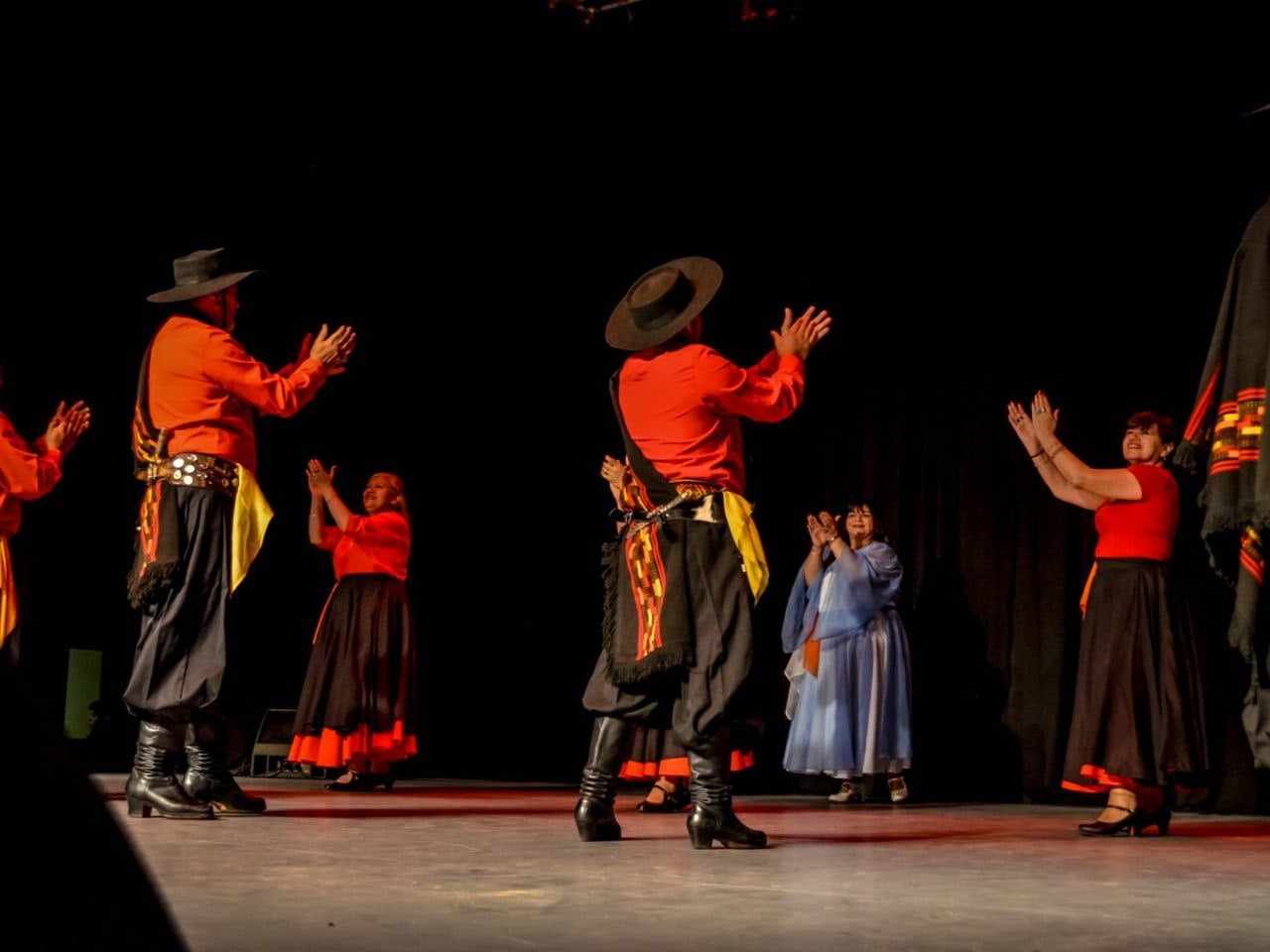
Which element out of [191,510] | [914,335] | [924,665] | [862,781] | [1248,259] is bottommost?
[862,781]

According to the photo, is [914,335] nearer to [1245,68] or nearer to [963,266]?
[963,266]

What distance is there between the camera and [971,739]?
7176mm

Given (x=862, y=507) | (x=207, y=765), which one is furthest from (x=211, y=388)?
(x=862, y=507)

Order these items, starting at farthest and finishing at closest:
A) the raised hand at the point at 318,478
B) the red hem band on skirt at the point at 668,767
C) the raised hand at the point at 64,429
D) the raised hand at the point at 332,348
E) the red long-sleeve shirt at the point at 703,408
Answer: the raised hand at the point at 318,478, the red hem band on skirt at the point at 668,767, the raised hand at the point at 64,429, the raised hand at the point at 332,348, the red long-sleeve shirt at the point at 703,408

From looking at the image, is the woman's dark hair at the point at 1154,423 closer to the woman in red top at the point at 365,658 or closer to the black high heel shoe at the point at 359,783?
the woman in red top at the point at 365,658

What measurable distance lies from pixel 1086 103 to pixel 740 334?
6.91 feet

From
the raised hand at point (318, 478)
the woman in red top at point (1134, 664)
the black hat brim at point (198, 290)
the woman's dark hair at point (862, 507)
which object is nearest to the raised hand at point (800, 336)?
the woman in red top at point (1134, 664)

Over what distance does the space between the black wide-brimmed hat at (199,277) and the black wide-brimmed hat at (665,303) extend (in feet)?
4.09

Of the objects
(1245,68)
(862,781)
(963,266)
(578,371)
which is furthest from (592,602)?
(1245,68)

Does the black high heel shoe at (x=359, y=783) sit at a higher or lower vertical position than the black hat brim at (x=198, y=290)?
lower

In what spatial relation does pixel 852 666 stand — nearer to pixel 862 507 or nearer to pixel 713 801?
pixel 862 507

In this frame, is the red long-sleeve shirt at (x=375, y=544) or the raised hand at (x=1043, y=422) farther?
the red long-sleeve shirt at (x=375, y=544)

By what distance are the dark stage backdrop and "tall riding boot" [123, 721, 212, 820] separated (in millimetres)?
848

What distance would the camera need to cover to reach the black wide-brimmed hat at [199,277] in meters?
4.85
